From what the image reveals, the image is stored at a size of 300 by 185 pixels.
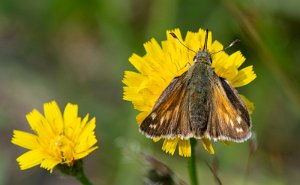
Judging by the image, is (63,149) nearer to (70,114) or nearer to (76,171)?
(76,171)

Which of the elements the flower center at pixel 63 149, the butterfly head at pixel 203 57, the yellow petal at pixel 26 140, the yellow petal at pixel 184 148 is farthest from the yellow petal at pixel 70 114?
the butterfly head at pixel 203 57

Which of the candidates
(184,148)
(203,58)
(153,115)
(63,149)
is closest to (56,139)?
(63,149)

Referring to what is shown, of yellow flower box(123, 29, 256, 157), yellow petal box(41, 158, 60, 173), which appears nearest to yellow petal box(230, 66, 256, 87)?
yellow flower box(123, 29, 256, 157)

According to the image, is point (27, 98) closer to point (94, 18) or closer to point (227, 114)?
point (94, 18)

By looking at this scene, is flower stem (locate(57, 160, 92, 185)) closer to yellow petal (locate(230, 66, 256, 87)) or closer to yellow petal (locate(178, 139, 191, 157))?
yellow petal (locate(178, 139, 191, 157))

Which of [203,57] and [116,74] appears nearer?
[203,57]
